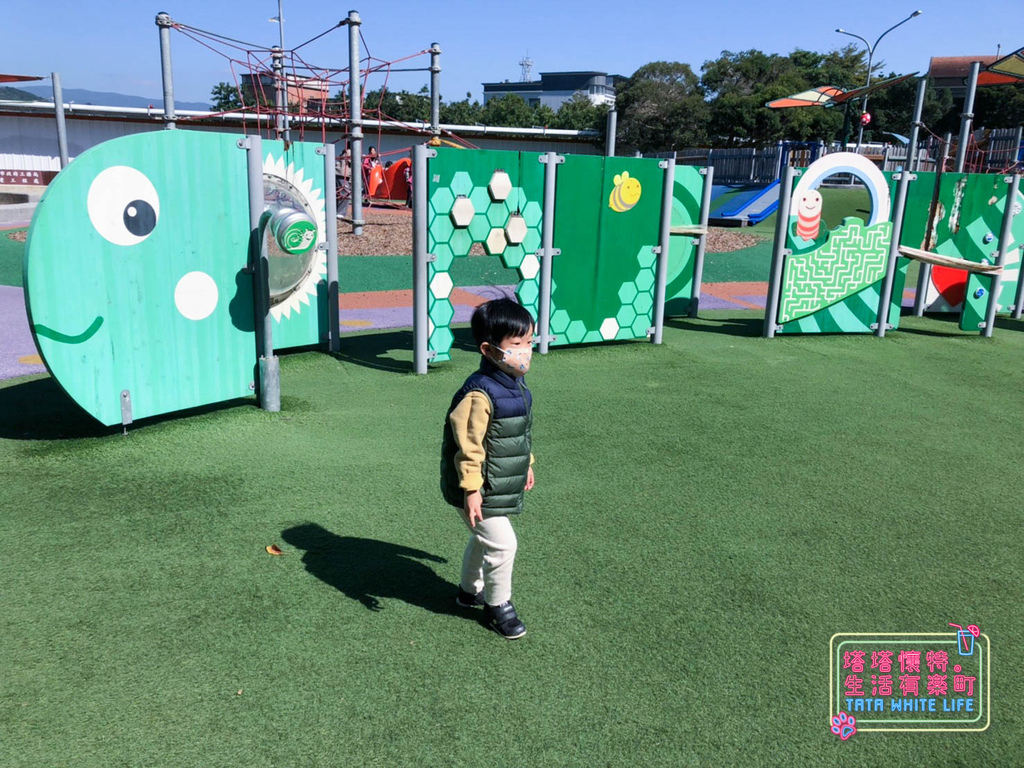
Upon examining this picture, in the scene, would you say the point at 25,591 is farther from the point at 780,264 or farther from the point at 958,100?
the point at 958,100

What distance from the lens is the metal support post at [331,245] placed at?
733 cm

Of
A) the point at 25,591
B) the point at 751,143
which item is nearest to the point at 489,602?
the point at 25,591

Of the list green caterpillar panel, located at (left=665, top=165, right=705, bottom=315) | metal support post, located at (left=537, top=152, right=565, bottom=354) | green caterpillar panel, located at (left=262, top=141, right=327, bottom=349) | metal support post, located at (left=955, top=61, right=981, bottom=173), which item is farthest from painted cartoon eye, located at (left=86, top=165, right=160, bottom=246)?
metal support post, located at (left=955, top=61, right=981, bottom=173)

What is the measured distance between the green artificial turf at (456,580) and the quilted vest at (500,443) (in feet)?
1.90

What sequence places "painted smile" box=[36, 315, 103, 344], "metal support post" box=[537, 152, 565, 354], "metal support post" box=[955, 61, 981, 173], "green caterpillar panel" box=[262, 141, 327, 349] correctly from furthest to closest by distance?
"metal support post" box=[955, 61, 981, 173] < "metal support post" box=[537, 152, 565, 354] < "green caterpillar panel" box=[262, 141, 327, 349] < "painted smile" box=[36, 315, 103, 344]

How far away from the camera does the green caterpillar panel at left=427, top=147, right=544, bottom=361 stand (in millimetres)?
6973

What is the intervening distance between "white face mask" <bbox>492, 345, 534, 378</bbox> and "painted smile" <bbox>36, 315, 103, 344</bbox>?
3006 millimetres

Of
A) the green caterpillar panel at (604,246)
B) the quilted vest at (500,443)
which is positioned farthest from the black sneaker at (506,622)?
the green caterpillar panel at (604,246)

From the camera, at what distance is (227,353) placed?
552 cm

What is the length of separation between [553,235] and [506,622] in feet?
17.5

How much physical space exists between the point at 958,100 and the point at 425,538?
6839 cm

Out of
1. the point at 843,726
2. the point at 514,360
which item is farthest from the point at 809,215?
the point at 843,726

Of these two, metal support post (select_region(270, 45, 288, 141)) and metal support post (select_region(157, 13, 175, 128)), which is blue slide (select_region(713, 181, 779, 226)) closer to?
metal support post (select_region(270, 45, 288, 141))

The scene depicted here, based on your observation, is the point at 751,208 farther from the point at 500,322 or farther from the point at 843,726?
the point at 843,726
